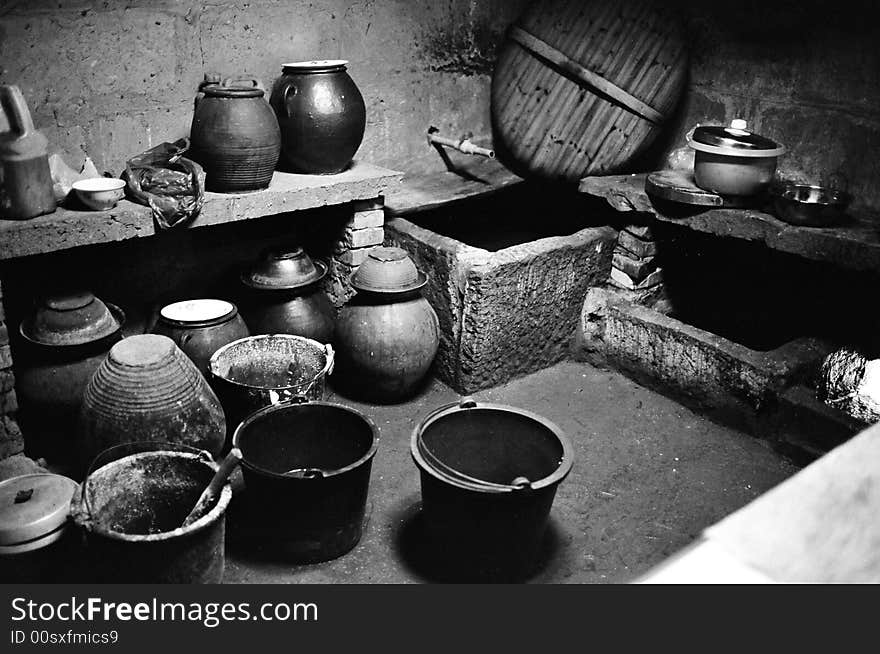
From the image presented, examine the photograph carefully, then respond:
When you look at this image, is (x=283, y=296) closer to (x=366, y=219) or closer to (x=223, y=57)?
(x=366, y=219)

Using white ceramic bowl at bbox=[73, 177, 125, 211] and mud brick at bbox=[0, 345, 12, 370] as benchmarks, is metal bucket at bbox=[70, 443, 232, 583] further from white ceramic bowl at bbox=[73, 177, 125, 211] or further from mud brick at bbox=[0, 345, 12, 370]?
white ceramic bowl at bbox=[73, 177, 125, 211]

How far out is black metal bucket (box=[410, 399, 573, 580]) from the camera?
8.67ft

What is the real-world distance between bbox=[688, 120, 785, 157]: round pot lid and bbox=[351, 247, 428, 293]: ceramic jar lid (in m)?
1.60

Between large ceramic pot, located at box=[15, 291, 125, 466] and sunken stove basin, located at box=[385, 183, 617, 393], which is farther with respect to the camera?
sunken stove basin, located at box=[385, 183, 617, 393]

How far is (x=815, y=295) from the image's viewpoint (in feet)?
14.5

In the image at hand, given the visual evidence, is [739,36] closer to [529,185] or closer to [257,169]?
[529,185]

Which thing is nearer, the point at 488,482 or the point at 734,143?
the point at 488,482

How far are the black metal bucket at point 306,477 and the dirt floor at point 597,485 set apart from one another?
108mm

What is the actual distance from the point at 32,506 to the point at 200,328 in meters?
1.25

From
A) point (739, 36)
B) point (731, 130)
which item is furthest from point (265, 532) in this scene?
point (739, 36)

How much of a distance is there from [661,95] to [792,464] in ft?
7.67

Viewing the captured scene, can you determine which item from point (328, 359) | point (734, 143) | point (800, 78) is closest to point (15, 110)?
point (328, 359)

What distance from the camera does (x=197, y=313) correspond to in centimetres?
378

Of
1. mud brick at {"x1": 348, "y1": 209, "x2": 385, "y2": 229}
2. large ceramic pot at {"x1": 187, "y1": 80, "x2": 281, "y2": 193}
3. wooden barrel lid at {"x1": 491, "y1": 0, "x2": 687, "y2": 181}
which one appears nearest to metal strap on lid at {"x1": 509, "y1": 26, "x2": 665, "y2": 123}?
wooden barrel lid at {"x1": 491, "y1": 0, "x2": 687, "y2": 181}
